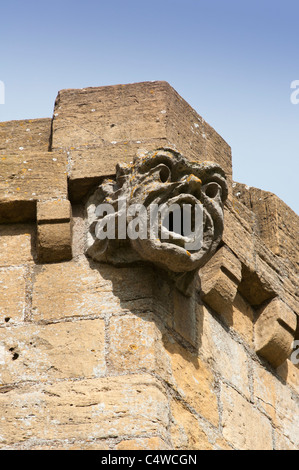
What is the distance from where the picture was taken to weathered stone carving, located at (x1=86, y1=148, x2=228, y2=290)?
210 inches

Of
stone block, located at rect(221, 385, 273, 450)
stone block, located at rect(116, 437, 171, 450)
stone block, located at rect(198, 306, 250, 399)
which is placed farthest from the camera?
stone block, located at rect(198, 306, 250, 399)

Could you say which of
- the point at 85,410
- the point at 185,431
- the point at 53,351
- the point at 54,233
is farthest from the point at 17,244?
the point at 185,431

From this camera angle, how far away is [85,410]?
5016mm

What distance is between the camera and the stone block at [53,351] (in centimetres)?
517

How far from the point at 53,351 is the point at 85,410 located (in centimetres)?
36

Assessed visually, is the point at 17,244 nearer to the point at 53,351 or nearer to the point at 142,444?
the point at 53,351

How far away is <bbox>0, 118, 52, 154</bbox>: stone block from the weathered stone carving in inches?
23.6

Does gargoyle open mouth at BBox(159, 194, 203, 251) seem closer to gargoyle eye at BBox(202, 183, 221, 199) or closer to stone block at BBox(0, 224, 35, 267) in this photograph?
gargoyle eye at BBox(202, 183, 221, 199)

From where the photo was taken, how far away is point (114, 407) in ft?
16.4

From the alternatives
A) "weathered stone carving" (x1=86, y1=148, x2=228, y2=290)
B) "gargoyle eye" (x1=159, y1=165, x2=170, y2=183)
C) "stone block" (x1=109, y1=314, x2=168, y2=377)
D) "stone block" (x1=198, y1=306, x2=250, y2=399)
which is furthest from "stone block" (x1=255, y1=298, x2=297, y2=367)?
"gargoyle eye" (x1=159, y1=165, x2=170, y2=183)

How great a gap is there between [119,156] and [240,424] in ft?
4.82
